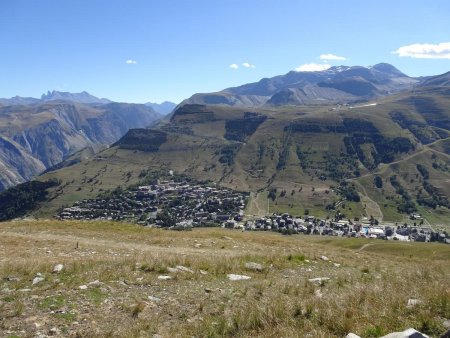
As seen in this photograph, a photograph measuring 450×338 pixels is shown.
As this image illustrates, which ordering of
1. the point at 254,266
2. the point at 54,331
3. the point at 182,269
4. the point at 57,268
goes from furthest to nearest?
the point at 254,266, the point at 182,269, the point at 57,268, the point at 54,331

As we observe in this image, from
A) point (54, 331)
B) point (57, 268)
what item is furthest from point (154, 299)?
point (57, 268)

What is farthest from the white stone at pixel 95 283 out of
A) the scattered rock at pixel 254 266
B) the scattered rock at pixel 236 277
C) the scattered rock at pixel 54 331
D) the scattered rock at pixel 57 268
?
the scattered rock at pixel 254 266

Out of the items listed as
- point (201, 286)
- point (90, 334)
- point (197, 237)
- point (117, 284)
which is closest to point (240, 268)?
point (201, 286)

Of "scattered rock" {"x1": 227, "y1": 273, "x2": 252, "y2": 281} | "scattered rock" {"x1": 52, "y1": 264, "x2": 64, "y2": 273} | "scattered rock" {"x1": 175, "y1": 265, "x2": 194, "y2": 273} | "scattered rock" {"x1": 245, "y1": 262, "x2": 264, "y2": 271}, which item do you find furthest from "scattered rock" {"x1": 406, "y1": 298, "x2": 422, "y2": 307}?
"scattered rock" {"x1": 52, "y1": 264, "x2": 64, "y2": 273}

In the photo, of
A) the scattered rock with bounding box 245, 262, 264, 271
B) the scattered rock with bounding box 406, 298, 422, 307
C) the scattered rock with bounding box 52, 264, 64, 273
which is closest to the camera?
the scattered rock with bounding box 406, 298, 422, 307

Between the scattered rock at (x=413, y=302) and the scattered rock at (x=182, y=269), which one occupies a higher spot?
the scattered rock at (x=413, y=302)

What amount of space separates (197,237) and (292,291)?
1825 centimetres

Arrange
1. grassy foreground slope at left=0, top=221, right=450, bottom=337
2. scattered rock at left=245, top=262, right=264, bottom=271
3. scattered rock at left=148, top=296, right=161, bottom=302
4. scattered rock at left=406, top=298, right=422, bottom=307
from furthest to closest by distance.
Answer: scattered rock at left=245, top=262, right=264, bottom=271
scattered rock at left=148, top=296, right=161, bottom=302
scattered rock at left=406, top=298, right=422, bottom=307
grassy foreground slope at left=0, top=221, right=450, bottom=337

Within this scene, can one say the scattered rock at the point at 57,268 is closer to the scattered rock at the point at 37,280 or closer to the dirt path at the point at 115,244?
the scattered rock at the point at 37,280

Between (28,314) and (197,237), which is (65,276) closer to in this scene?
(28,314)

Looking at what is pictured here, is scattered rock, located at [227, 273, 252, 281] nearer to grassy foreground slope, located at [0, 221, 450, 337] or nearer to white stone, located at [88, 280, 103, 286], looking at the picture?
grassy foreground slope, located at [0, 221, 450, 337]

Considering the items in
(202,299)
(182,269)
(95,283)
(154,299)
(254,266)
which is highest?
(95,283)

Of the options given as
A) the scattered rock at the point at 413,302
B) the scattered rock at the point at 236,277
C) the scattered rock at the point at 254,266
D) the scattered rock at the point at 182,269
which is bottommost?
the scattered rock at the point at 254,266

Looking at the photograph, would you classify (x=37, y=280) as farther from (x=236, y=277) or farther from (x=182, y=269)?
(x=236, y=277)
